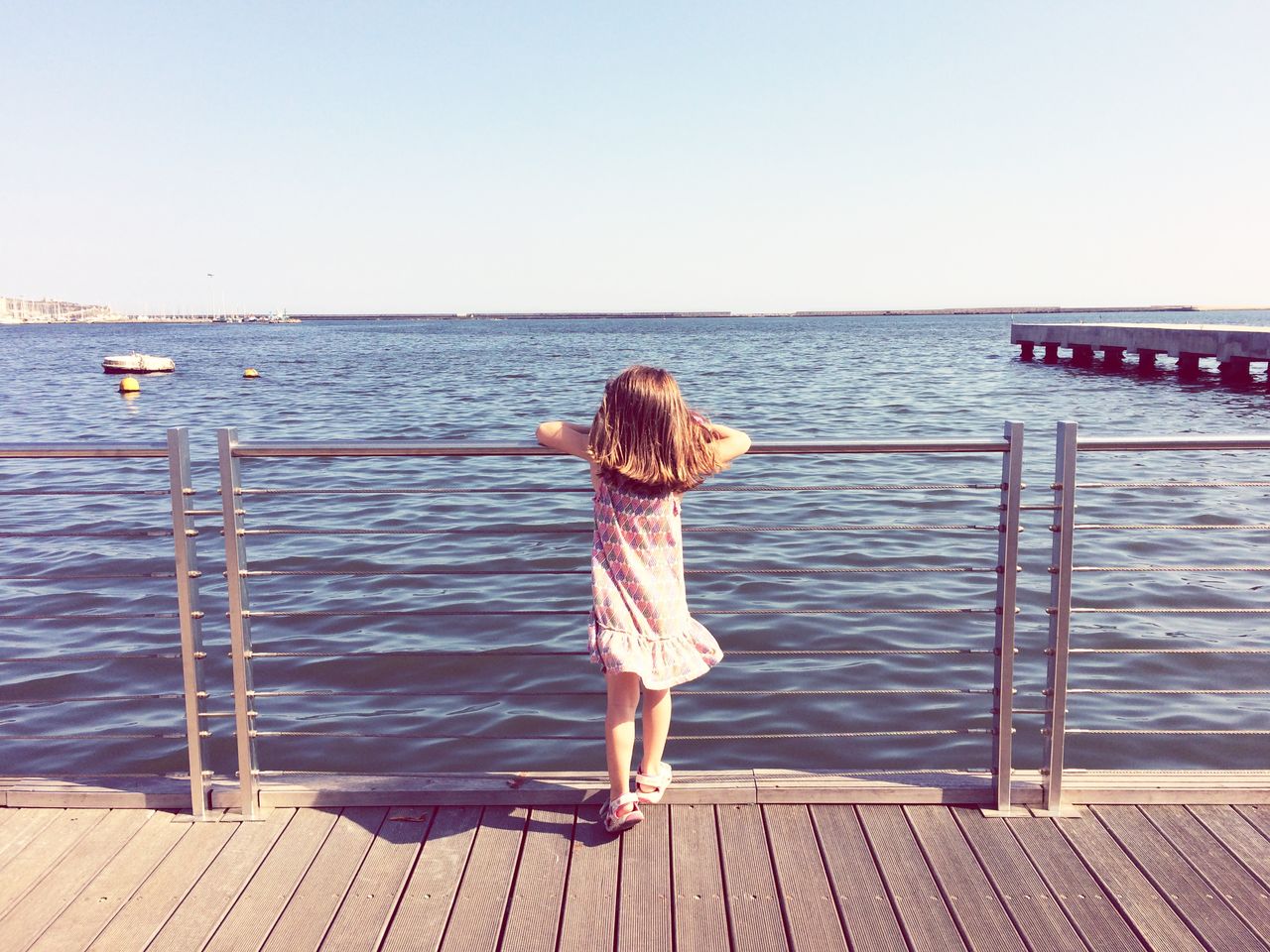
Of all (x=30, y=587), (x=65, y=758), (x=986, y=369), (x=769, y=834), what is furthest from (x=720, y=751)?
(x=986, y=369)

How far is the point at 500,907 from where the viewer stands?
263cm

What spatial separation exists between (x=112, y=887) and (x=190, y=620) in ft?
2.49

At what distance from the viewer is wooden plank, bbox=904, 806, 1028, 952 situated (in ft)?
8.17

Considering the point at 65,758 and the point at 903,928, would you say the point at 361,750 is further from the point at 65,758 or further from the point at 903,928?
the point at 903,928

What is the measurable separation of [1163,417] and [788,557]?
53.2 feet

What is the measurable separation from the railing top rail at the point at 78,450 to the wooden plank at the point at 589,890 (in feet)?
5.51

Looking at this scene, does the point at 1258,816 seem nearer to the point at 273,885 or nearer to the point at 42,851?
the point at 273,885

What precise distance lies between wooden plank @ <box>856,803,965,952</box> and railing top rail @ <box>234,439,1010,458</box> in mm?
1113

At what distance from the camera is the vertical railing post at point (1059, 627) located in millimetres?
3023

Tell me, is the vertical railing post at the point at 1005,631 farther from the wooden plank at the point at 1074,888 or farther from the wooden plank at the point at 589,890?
the wooden plank at the point at 589,890

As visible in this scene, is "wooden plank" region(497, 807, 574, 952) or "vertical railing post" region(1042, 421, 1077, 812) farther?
"vertical railing post" region(1042, 421, 1077, 812)

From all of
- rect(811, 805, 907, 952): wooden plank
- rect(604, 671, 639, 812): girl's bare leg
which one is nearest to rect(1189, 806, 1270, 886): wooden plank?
rect(811, 805, 907, 952): wooden plank

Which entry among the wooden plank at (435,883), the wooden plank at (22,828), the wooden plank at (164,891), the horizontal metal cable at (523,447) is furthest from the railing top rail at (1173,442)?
the wooden plank at (22,828)

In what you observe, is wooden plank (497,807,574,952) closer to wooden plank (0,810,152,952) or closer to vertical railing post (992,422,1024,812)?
wooden plank (0,810,152,952)
